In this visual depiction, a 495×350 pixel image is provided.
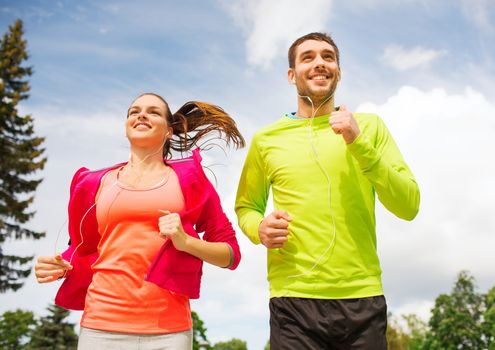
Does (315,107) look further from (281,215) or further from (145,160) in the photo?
(145,160)

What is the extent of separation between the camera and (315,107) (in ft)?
14.0

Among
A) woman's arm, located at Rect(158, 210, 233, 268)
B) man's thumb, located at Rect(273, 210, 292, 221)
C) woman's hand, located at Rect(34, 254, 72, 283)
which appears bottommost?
woman's hand, located at Rect(34, 254, 72, 283)

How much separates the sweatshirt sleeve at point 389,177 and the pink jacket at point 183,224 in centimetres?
113

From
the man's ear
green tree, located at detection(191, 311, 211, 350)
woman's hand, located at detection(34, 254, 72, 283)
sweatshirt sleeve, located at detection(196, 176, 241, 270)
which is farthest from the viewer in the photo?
green tree, located at detection(191, 311, 211, 350)

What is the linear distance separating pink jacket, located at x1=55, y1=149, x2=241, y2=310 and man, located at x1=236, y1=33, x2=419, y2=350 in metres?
0.24

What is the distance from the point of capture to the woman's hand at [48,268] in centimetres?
387

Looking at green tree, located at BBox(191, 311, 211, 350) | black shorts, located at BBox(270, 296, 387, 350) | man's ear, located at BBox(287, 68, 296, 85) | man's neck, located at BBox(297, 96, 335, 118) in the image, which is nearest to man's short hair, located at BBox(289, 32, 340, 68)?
man's ear, located at BBox(287, 68, 296, 85)

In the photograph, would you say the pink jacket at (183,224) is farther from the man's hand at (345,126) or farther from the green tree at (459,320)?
the green tree at (459,320)

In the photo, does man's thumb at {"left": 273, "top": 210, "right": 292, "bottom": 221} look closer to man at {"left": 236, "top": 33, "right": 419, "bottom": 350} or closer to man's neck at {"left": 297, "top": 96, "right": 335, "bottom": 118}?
man at {"left": 236, "top": 33, "right": 419, "bottom": 350}

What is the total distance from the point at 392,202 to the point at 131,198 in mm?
1764

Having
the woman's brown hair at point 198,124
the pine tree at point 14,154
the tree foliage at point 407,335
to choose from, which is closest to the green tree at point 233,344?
the tree foliage at point 407,335

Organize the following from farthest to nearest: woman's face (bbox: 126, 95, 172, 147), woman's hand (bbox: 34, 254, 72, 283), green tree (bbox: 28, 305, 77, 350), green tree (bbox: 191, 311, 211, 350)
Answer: green tree (bbox: 28, 305, 77, 350) < green tree (bbox: 191, 311, 211, 350) < woman's face (bbox: 126, 95, 172, 147) < woman's hand (bbox: 34, 254, 72, 283)

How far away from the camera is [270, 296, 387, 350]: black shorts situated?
358cm

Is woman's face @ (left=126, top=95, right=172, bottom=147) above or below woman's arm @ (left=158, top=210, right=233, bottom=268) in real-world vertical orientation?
above
